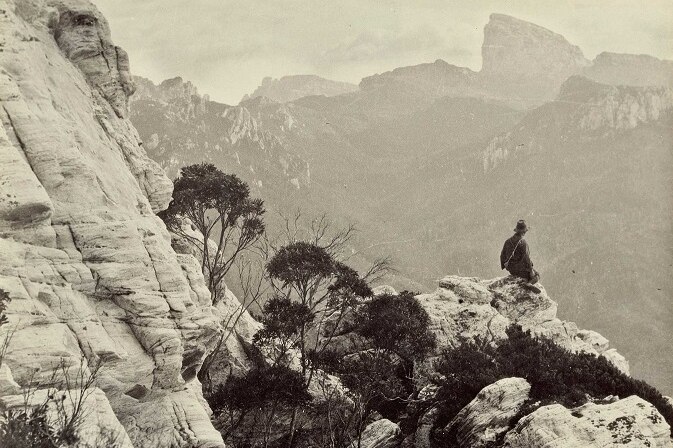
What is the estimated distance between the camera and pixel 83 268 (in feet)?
58.1

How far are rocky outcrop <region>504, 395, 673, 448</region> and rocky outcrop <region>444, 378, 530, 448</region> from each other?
4.13ft

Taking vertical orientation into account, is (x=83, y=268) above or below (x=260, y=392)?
above

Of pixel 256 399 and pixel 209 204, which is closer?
pixel 256 399

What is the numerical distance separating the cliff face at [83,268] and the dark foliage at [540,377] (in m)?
12.7

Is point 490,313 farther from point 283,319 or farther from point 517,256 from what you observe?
point 283,319

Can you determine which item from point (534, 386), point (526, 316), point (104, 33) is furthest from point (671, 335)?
point (104, 33)

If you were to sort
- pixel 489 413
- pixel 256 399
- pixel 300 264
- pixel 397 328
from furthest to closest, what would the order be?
1. pixel 300 264
2. pixel 397 328
3. pixel 256 399
4. pixel 489 413

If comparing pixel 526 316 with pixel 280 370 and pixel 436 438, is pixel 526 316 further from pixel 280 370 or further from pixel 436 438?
pixel 280 370

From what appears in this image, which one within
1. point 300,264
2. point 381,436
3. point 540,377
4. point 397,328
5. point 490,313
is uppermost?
point 490,313

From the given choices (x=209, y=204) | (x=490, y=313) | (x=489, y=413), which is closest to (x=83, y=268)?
(x=209, y=204)

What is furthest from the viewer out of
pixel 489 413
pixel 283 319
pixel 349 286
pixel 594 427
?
pixel 349 286

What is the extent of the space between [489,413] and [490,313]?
12.6 metres

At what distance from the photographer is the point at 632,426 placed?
67.6ft

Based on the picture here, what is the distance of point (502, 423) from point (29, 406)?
17586 millimetres
